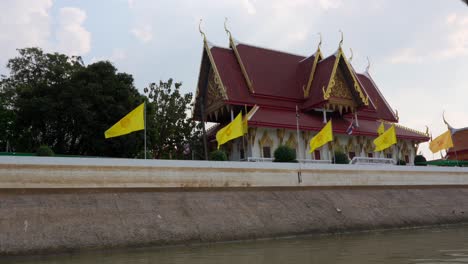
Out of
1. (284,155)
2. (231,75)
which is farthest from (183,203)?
(231,75)

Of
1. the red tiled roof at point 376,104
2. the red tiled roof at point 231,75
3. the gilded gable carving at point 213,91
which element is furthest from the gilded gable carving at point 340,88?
the gilded gable carving at point 213,91

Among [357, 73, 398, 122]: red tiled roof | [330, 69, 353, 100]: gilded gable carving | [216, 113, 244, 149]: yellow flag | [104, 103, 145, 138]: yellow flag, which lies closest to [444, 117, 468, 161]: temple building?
[357, 73, 398, 122]: red tiled roof

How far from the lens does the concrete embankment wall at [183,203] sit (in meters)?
15.0

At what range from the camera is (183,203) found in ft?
61.2

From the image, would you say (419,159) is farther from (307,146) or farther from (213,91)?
(213,91)

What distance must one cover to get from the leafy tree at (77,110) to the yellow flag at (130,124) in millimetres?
8474

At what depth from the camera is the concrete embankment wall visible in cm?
1502

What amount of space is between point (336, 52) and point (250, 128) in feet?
32.8

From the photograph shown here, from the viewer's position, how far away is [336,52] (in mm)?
33562

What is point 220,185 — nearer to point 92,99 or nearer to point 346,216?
point 346,216

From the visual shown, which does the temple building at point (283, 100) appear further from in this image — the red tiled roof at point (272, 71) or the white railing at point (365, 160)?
the white railing at point (365, 160)

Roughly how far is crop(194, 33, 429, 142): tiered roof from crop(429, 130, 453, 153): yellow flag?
252 cm

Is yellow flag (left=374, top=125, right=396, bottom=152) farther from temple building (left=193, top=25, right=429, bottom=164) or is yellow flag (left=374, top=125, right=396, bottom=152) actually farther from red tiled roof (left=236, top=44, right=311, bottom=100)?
red tiled roof (left=236, top=44, right=311, bottom=100)

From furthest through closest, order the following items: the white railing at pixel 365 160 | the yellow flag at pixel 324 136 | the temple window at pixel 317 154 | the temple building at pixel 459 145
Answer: the temple building at pixel 459 145, the temple window at pixel 317 154, the white railing at pixel 365 160, the yellow flag at pixel 324 136
